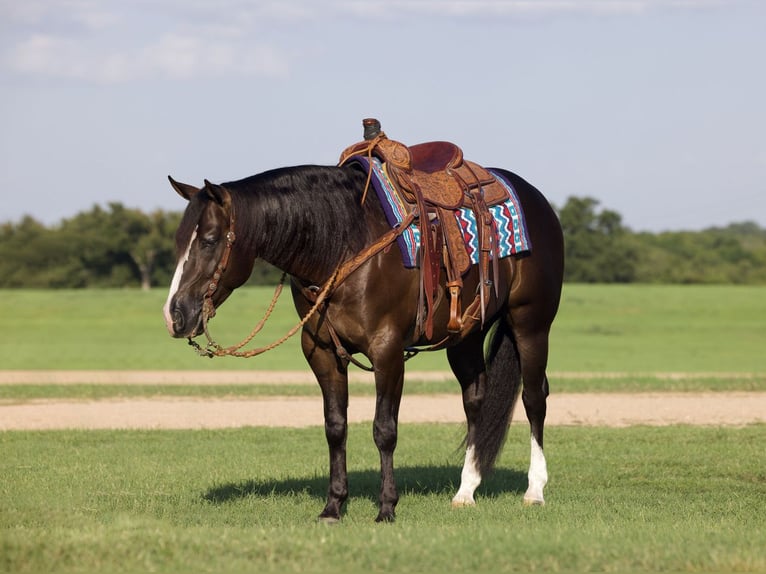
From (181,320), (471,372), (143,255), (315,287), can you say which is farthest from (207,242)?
(143,255)

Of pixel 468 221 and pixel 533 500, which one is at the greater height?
pixel 468 221

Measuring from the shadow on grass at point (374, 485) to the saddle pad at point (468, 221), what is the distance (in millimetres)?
1818

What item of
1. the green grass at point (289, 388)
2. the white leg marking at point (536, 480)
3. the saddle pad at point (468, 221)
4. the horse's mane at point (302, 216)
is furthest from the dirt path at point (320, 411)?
the horse's mane at point (302, 216)

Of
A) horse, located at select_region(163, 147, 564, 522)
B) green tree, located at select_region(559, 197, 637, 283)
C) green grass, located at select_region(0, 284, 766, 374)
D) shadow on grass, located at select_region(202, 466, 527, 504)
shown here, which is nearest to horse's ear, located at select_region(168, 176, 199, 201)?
horse, located at select_region(163, 147, 564, 522)

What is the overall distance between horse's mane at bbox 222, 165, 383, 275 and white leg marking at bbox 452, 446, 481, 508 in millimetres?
2068

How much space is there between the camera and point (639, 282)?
62.4 meters

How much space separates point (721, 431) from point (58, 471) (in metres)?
7.32

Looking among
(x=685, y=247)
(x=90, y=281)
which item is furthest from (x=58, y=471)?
(x=685, y=247)

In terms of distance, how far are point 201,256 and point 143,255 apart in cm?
5071

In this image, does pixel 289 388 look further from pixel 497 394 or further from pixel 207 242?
pixel 207 242

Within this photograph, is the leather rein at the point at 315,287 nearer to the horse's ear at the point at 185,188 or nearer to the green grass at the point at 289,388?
the horse's ear at the point at 185,188

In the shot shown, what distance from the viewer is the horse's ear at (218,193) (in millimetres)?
6750

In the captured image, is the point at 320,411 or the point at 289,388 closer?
the point at 320,411

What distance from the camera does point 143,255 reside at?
56375mm
